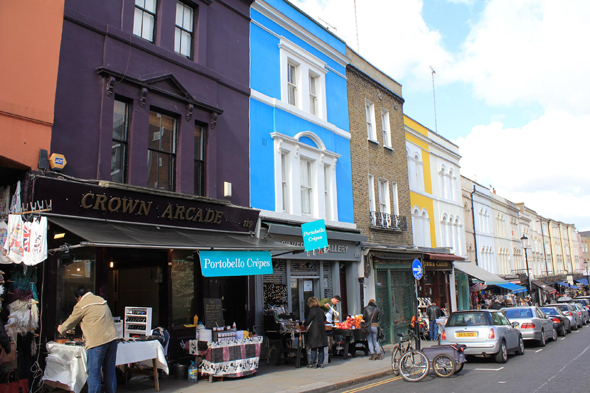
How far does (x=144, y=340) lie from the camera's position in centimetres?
884

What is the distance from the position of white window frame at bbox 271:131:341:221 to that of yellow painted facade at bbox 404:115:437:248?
27.2 feet

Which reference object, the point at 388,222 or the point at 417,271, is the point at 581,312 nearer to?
the point at 388,222

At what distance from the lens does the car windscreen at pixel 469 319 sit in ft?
42.4

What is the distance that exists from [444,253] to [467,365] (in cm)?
1206

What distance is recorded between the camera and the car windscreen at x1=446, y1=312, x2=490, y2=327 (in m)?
12.9

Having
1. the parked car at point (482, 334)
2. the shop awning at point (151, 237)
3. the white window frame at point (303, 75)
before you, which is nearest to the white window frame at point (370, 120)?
the white window frame at point (303, 75)

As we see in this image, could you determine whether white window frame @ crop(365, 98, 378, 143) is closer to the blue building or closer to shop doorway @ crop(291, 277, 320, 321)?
the blue building

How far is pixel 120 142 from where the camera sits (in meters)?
9.91

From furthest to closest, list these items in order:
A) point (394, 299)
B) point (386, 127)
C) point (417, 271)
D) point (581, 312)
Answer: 1. point (581, 312)
2. point (386, 127)
3. point (394, 299)
4. point (417, 271)

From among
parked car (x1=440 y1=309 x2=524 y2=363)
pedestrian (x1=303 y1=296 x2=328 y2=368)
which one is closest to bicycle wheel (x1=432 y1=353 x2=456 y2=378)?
parked car (x1=440 y1=309 x2=524 y2=363)

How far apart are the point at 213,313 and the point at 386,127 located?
1356cm

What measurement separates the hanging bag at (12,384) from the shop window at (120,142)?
4.03m

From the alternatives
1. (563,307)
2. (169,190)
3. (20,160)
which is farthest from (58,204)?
(563,307)

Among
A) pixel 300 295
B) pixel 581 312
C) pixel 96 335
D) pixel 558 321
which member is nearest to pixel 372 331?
pixel 300 295
